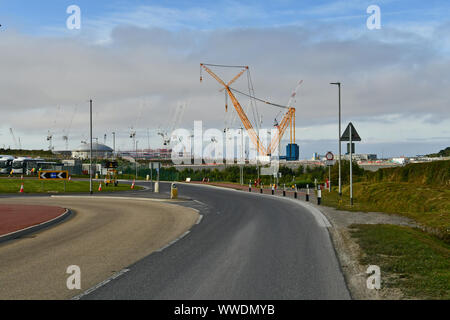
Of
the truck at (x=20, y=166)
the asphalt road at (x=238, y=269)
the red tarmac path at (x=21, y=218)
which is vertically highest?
the truck at (x=20, y=166)

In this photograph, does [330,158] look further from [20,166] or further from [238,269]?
[20,166]

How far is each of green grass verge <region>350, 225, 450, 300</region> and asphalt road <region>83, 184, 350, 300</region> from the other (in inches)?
35.1

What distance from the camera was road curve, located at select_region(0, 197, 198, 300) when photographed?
24.2 feet

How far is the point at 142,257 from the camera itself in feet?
32.1

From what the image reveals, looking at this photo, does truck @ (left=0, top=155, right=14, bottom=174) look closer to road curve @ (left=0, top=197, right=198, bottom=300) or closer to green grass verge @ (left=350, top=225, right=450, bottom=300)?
road curve @ (left=0, top=197, right=198, bottom=300)

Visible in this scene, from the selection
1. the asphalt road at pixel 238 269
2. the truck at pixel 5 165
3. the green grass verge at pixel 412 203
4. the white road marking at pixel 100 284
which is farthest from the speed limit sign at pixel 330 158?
the truck at pixel 5 165

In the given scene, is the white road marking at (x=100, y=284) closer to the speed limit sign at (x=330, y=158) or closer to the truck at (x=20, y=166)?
the speed limit sign at (x=330, y=158)

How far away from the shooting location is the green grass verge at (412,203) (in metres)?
15.7

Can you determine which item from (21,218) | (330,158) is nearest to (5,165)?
(21,218)

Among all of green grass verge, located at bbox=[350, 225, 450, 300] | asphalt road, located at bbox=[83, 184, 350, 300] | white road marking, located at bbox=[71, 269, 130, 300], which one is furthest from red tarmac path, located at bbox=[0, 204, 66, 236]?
green grass verge, located at bbox=[350, 225, 450, 300]

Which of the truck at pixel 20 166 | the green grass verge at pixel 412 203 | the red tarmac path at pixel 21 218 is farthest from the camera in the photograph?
the truck at pixel 20 166

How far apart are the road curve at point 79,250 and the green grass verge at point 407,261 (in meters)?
5.17
